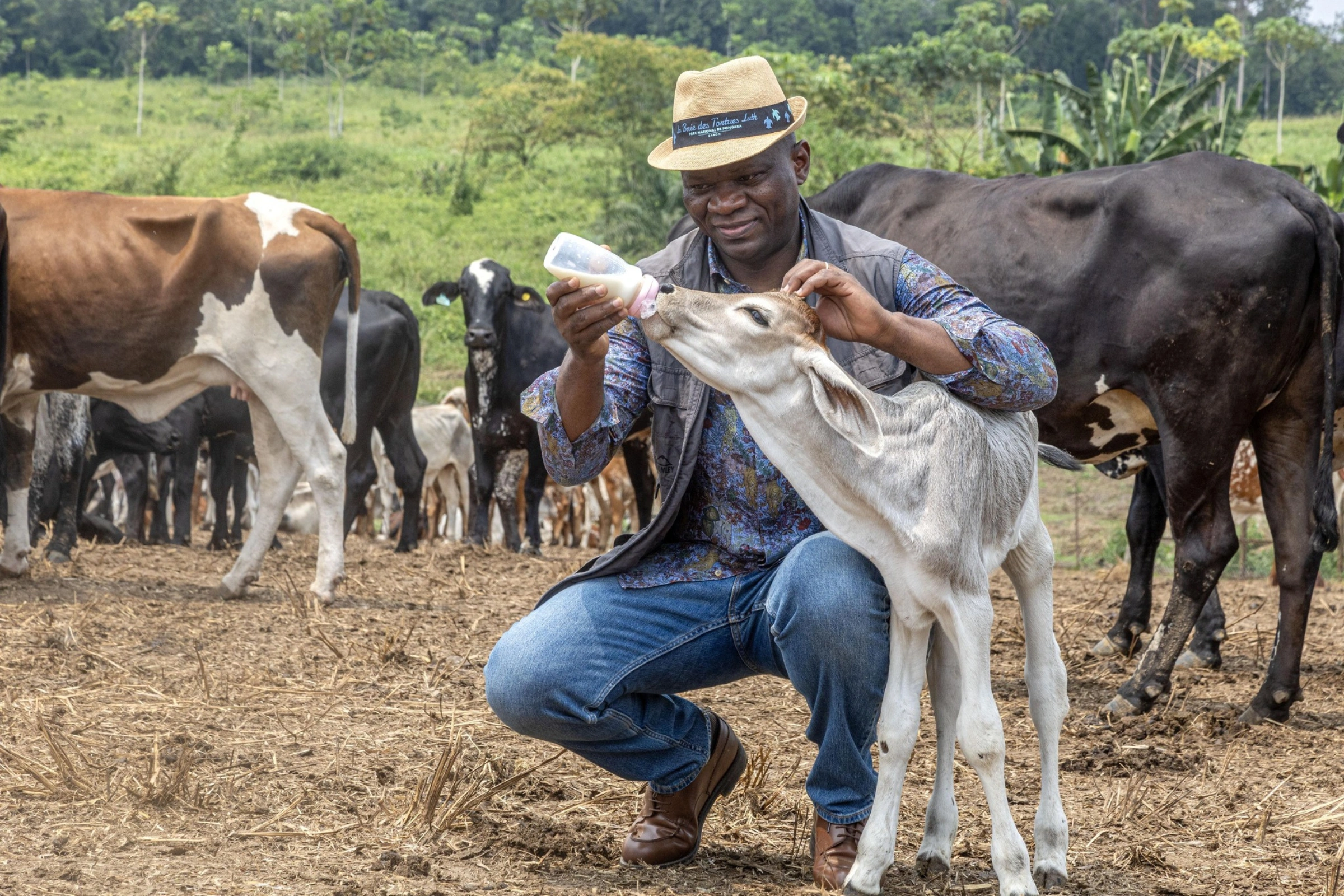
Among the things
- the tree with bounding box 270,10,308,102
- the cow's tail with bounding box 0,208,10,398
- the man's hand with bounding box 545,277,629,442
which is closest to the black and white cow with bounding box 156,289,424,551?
the cow's tail with bounding box 0,208,10,398

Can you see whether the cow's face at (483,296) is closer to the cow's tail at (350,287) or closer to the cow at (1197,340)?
the cow's tail at (350,287)

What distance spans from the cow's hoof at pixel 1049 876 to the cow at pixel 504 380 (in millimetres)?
7482

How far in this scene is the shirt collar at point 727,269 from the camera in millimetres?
3344

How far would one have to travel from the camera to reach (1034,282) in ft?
17.7

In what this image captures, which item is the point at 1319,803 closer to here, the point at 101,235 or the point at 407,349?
the point at 101,235

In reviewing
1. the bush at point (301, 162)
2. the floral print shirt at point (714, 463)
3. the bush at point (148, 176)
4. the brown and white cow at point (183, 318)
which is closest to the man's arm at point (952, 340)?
the floral print shirt at point (714, 463)

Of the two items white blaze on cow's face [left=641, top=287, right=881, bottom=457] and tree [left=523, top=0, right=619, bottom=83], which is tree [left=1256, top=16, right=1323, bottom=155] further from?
white blaze on cow's face [left=641, top=287, right=881, bottom=457]

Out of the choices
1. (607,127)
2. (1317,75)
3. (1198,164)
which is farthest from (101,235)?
(1317,75)

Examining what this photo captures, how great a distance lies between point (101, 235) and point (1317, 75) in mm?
73911

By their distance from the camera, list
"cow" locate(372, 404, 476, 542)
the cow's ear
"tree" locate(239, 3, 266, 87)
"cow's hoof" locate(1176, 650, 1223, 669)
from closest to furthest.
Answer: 1. "cow's hoof" locate(1176, 650, 1223, 669)
2. the cow's ear
3. "cow" locate(372, 404, 476, 542)
4. "tree" locate(239, 3, 266, 87)

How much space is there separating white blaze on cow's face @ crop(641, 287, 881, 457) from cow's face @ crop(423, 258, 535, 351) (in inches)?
303

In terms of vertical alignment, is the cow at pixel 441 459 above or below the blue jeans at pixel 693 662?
below

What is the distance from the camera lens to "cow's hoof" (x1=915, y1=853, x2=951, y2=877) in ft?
9.88

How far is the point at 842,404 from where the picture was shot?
278 cm
